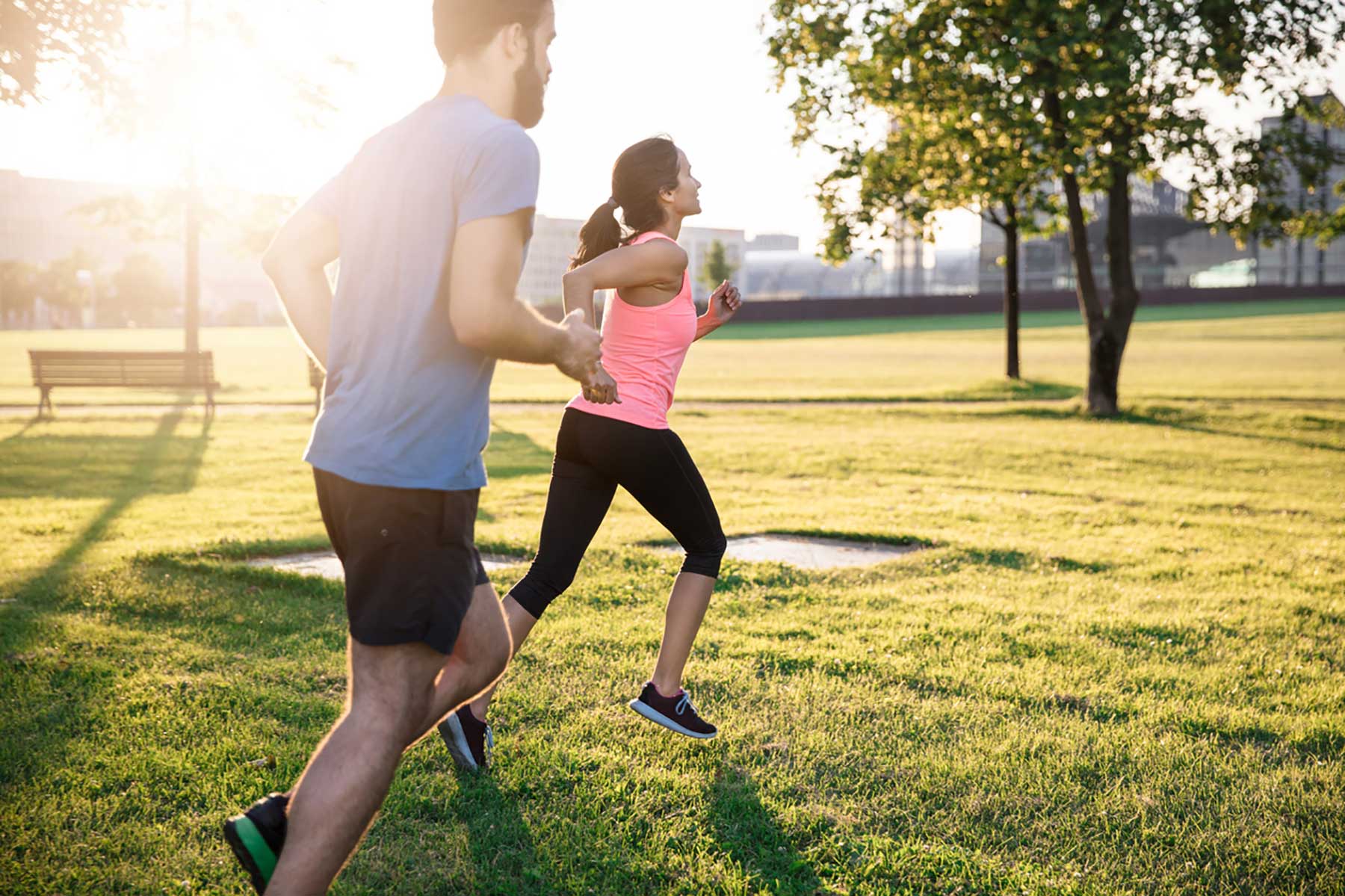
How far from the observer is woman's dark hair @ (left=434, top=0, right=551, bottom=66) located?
2.29 meters

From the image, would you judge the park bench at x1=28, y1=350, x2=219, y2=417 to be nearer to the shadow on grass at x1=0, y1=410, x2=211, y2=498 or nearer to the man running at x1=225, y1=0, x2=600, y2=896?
the shadow on grass at x1=0, y1=410, x2=211, y2=498

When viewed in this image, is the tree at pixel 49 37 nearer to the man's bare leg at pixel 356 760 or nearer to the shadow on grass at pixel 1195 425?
the man's bare leg at pixel 356 760

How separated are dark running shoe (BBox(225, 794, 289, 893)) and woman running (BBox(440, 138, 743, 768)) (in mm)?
1357

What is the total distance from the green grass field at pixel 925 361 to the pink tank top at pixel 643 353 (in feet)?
60.7

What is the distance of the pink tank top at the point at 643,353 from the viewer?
3592mm

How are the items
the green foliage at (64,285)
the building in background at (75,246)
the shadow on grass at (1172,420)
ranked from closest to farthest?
the shadow on grass at (1172,420)
the green foliage at (64,285)
the building in background at (75,246)

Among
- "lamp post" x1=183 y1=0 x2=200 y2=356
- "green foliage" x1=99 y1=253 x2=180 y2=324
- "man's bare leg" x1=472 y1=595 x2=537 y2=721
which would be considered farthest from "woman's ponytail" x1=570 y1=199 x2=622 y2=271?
"green foliage" x1=99 y1=253 x2=180 y2=324

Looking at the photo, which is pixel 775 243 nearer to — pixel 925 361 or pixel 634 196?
pixel 925 361

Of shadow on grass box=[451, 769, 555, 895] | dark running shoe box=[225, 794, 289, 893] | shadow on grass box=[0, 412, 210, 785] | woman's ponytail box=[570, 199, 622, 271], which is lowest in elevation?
shadow on grass box=[451, 769, 555, 895]

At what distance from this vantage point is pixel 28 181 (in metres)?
126

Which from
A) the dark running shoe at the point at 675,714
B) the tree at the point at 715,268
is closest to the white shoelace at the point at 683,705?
the dark running shoe at the point at 675,714

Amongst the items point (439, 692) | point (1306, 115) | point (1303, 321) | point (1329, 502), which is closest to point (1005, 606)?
point (439, 692)

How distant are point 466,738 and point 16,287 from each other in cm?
11909

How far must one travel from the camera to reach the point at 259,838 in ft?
7.22
